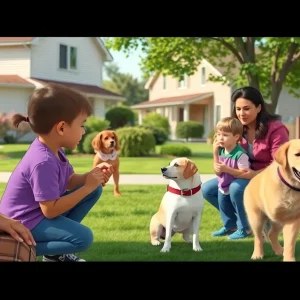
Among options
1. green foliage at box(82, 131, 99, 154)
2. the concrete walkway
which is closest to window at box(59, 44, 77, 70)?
green foliage at box(82, 131, 99, 154)

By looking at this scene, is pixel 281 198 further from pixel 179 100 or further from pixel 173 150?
pixel 179 100

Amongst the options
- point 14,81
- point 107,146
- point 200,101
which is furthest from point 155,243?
point 200,101

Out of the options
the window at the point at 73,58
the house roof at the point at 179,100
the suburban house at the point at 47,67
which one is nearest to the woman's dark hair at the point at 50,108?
the suburban house at the point at 47,67

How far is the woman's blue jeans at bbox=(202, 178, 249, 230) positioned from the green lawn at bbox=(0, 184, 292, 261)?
0.68ft

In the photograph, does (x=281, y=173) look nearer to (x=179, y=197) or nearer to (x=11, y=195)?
(x=179, y=197)

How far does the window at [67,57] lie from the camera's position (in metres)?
24.3

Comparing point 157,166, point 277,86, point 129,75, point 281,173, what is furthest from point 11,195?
point 129,75

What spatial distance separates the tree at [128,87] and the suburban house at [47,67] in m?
27.1

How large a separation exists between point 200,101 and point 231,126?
26006mm

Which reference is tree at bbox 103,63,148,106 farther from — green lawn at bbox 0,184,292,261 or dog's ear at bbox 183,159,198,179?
dog's ear at bbox 183,159,198,179

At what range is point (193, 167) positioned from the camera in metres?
4.43

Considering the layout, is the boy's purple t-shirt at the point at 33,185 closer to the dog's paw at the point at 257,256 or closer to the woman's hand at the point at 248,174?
the dog's paw at the point at 257,256

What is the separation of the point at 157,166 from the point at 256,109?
8422 millimetres

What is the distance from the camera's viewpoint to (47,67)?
23.5m
